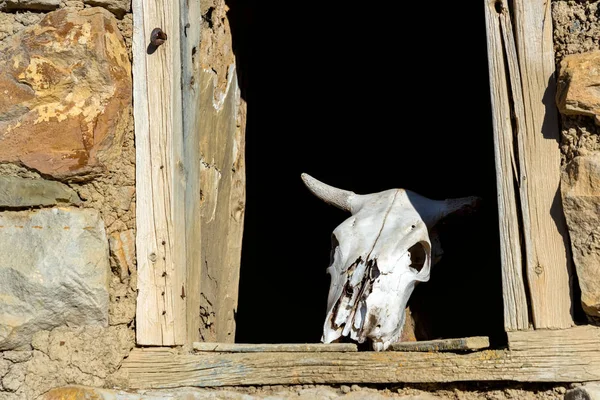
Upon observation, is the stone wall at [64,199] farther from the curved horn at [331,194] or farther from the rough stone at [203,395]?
the curved horn at [331,194]

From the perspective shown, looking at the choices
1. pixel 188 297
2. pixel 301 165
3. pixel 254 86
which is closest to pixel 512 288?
pixel 188 297

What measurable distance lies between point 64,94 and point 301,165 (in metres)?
2.10

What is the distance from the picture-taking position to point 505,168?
2.83 m

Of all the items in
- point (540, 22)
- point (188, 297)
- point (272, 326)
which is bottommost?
point (272, 326)

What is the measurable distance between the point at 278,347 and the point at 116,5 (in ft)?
3.90

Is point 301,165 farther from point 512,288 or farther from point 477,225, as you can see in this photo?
point 512,288

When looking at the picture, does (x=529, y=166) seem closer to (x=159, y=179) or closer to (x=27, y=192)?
(x=159, y=179)

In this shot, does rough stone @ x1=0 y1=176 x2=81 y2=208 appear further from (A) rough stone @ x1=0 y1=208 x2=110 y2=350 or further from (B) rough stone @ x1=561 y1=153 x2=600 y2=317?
(B) rough stone @ x1=561 y1=153 x2=600 y2=317

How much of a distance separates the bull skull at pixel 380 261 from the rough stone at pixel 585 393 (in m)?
0.59

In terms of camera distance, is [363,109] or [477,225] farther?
[363,109]

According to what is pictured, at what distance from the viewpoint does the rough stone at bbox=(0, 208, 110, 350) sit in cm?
276

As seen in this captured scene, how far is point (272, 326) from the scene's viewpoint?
4664 mm

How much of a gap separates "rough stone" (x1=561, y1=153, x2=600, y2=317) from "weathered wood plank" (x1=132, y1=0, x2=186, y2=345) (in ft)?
A: 3.91

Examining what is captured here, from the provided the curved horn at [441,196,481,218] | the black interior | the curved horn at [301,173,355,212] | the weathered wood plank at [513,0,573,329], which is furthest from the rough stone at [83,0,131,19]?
the curved horn at [441,196,481,218]
